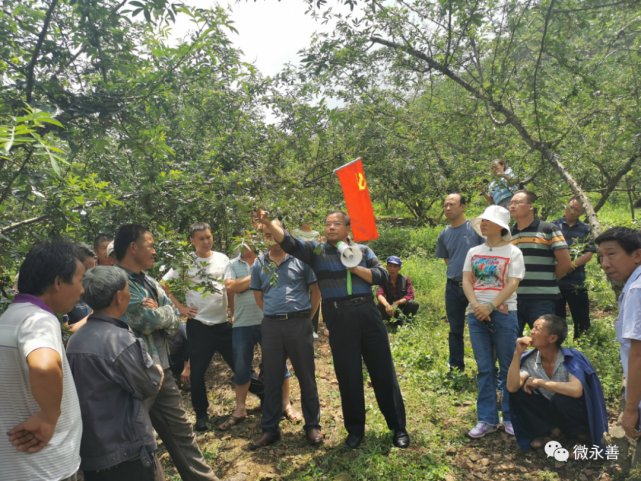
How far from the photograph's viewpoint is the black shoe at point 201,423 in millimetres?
3923

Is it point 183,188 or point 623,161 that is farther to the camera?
point 623,161

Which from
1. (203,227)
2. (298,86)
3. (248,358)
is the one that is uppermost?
(298,86)

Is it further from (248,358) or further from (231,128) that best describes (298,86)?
(248,358)

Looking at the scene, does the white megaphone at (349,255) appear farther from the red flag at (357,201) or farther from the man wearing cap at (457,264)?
the man wearing cap at (457,264)

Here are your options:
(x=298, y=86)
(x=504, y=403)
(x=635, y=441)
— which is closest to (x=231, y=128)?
(x=298, y=86)

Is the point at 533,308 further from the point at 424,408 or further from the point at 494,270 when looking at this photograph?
the point at 424,408

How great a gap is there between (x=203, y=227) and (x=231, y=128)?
2.23m

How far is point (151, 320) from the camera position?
8.65 feet

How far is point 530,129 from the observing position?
199 inches

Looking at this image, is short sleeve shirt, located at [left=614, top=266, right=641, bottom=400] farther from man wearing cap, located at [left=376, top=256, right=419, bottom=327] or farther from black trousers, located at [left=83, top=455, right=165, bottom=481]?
man wearing cap, located at [left=376, top=256, right=419, bottom=327]

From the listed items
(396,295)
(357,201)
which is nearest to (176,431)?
(357,201)

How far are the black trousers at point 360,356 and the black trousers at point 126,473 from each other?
1613 mm

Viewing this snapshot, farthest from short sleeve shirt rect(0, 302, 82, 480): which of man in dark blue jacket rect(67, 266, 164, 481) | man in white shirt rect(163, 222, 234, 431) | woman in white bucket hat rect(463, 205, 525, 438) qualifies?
woman in white bucket hat rect(463, 205, 525, 438)

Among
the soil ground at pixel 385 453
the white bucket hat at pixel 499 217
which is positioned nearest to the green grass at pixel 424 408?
the soil ground at pixel 385 453
